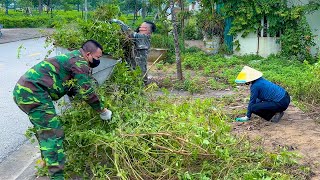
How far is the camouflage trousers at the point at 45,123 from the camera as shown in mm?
4141

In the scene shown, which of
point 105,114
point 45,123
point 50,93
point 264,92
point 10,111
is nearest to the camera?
point 45,123

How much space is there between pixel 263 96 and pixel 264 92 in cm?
8

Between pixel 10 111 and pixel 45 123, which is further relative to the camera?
pixel 10 111

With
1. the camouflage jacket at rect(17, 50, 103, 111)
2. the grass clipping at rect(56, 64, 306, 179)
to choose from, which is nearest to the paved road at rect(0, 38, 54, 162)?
the grass clipping at rect(56, 64, 306, 179)

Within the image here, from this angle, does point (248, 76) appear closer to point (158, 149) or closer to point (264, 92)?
point (264, 92)

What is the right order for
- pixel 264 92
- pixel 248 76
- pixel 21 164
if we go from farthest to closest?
pixel 264 92, pixel 248 76, pixel 21 164

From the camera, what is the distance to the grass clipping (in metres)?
4.16

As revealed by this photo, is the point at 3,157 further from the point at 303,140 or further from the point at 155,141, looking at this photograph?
the point at 303,140

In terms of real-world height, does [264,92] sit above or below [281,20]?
below

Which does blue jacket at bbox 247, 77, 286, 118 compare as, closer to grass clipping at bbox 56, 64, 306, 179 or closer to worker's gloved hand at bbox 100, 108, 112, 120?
grass clipping at bbox 56, 64, 306, 179

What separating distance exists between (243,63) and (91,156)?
9031 millimetres

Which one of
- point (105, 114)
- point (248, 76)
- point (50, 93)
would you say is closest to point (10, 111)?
point (50, 93)

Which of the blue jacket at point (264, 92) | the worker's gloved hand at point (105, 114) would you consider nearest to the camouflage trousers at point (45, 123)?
the worker's gloved hand at point (105, 114)

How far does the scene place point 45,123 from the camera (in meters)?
4.19
